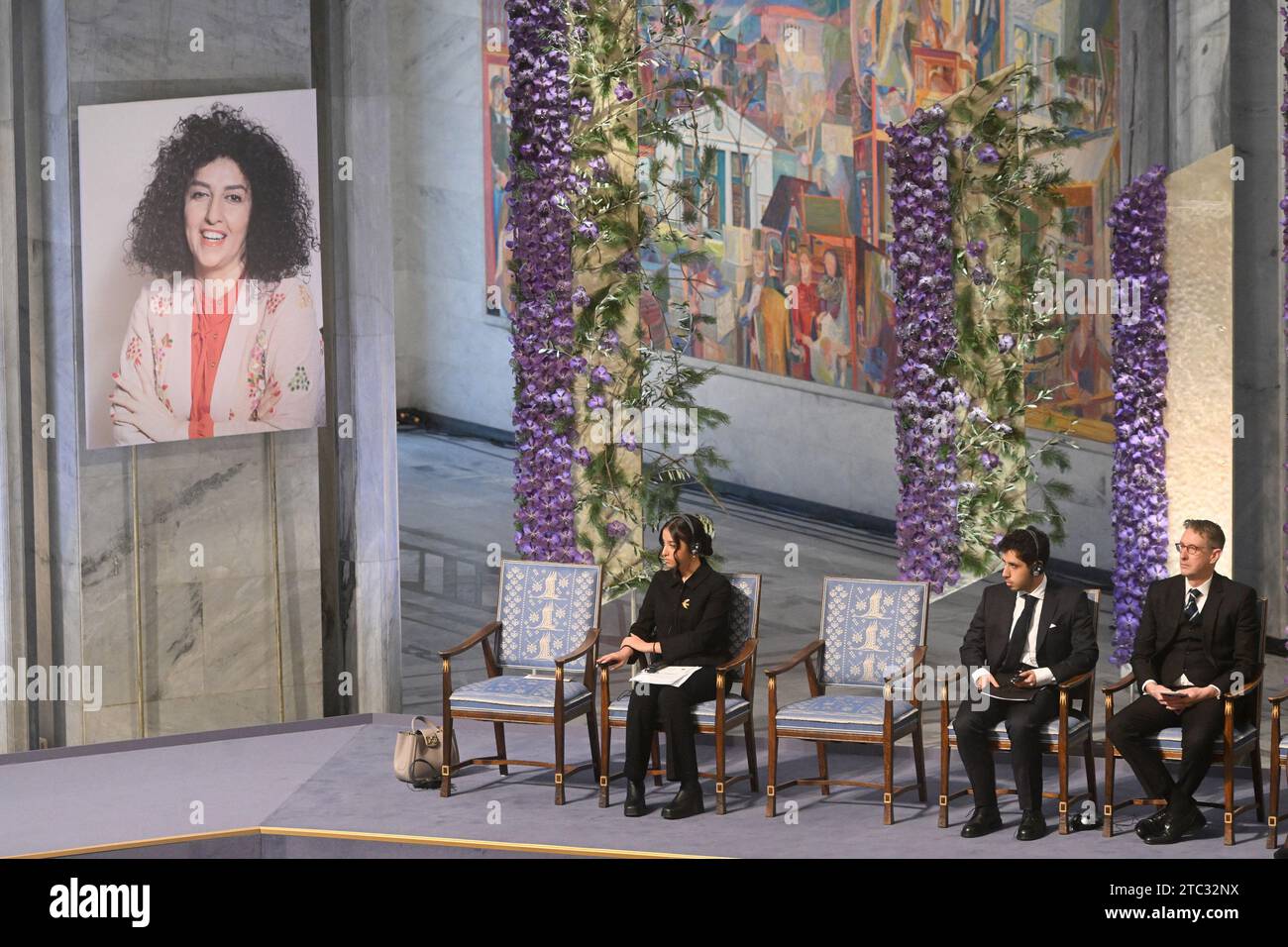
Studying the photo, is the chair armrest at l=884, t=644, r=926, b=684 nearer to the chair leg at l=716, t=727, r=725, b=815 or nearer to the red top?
the chair leg at l=716, t=727, r=725, b=815

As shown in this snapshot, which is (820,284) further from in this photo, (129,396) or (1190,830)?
(1190,830)

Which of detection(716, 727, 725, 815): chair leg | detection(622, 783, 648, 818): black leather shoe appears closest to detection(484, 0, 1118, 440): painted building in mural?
detection(716, 727, 725, 815): chair leg

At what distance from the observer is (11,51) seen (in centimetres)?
822

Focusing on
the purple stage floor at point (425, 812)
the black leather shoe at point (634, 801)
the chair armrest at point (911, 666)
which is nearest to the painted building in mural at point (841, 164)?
the chair armrest at point (911, 666)

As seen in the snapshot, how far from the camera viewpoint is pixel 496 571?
1301 centimetres

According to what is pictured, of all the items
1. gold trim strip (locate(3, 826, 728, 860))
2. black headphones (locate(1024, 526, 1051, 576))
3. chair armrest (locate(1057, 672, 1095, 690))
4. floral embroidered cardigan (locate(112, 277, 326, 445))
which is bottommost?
gold trim strip (locate(3, 826, 728, 860))

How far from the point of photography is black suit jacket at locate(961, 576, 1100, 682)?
23.4ft

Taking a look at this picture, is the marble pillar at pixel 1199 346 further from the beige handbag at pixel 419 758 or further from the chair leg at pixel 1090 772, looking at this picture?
the beige handbag at pixel 419 758

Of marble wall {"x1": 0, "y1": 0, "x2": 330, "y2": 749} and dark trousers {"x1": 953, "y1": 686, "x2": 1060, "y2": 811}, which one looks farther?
marble wall {"x1": 0, "y1": 0, "x2": 330, "y2": 749}

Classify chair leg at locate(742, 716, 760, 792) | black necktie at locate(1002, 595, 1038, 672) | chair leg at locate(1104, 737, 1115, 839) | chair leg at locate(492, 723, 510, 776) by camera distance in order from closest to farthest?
1. chair leg at locate(1104, 737, 1115, 839)
2. black necktie at locate(1002, 595, 1038, 672)
3. chair leg at locate(742, 716, 760, 792)
4. chair leg at locate(492, 723, 510, 776)

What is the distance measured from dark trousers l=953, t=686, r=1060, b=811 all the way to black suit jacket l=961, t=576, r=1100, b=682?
0.47 feet

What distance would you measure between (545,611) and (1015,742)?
7.08 feet

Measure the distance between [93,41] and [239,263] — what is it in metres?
1.13

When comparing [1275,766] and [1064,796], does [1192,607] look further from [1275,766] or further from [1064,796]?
[1064,796]
